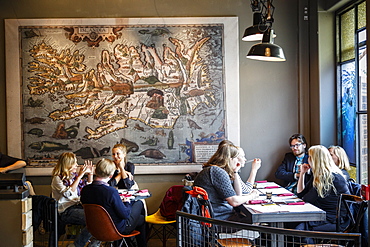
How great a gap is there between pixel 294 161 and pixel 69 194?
3037 millimetres

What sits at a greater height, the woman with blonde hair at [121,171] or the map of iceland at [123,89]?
the map of iceland at [123,89]

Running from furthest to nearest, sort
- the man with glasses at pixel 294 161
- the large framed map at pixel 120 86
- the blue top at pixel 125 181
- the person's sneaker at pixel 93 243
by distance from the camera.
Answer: the large framed map at pixel 120 86, the man with glasses at pixel 294 161, the blue top at pixel 125 181, the person's sneaker at pixel 93 243

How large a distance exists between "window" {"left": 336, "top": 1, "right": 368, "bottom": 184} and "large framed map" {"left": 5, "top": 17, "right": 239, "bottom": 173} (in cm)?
143

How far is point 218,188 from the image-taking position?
4.41 meters

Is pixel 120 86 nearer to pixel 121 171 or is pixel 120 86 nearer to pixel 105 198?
pixel 121 171

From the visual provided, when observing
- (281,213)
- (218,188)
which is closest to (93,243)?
(218,188)

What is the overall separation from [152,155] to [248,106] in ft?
5.03

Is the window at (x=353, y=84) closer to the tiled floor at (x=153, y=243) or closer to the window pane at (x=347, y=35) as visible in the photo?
the window pane at (x=347, y=35)

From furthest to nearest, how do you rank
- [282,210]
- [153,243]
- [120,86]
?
[120,86], [153,243], [282,210]

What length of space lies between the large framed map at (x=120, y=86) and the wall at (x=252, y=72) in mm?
146

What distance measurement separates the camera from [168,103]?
646 centimetres

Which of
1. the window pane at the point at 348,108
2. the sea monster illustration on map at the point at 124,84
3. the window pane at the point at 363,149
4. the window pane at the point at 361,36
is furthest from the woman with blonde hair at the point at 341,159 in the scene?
the sea monster illustration on map at the point at 124,84

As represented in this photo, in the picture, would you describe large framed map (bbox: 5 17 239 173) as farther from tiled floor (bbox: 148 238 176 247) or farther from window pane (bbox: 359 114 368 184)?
window pane (bbox: 359 114 368 184)

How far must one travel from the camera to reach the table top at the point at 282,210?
409 cm
